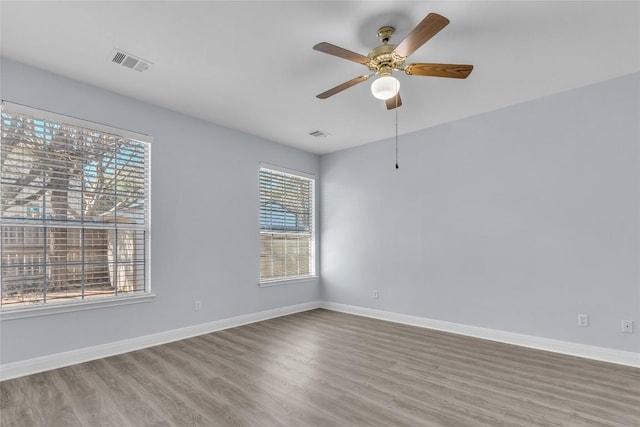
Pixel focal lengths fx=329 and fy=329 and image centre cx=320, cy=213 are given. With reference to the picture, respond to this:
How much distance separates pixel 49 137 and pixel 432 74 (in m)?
3.52

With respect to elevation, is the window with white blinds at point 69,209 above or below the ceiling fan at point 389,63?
below

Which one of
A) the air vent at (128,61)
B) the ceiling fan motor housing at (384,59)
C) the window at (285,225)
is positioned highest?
the air vent at (128,61)

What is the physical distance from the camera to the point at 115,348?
342 centimetres

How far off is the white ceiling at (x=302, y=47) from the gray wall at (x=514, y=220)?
1.44 ft

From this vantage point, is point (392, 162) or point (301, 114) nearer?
point (301, 114)

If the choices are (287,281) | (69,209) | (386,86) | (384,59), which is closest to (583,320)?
(386,86)

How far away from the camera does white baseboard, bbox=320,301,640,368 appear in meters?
3.18

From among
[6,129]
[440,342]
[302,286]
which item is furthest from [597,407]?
→ [6,129]

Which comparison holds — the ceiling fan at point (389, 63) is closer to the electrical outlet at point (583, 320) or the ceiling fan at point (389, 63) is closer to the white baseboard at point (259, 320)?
the electrical outlet at point (583, 320)

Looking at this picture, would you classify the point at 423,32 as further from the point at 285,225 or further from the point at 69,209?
the point at 285,225

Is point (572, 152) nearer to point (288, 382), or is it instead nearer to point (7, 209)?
point (288, 382)

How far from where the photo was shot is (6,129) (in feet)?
9.59

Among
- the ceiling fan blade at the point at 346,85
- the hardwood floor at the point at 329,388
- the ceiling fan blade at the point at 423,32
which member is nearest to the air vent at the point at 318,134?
the ceiling fan blade at the point at 346,85

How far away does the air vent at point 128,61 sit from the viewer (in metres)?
2.79
